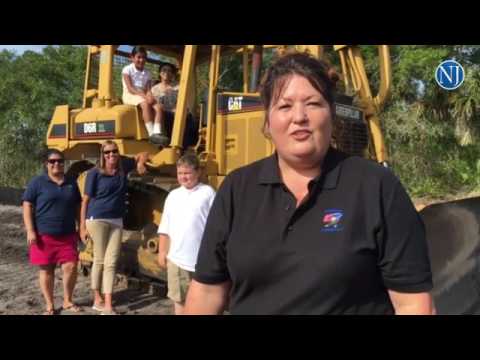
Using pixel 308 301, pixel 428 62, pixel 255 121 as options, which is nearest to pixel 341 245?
pixel 308 301

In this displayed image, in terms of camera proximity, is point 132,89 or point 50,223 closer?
point 50,223

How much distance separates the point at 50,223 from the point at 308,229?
444cm

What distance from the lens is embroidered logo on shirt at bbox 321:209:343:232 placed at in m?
1.58

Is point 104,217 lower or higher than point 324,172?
lower

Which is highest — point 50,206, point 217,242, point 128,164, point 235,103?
point 235,103

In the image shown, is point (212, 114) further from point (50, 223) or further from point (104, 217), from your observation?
point (50, 223)

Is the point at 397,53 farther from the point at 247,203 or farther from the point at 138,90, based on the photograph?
the point at 247,203

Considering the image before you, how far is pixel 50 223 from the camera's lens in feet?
18.1

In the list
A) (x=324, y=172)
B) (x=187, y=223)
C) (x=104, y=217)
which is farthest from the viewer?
(x=104, y=217)

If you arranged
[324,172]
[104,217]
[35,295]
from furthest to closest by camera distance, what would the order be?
[35,295] → [104,217] → [324,172]

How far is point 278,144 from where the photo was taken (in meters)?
1.75

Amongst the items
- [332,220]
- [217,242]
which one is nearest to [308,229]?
[332,220]

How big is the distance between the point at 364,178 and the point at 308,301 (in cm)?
39

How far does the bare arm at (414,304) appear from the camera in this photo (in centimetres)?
157
